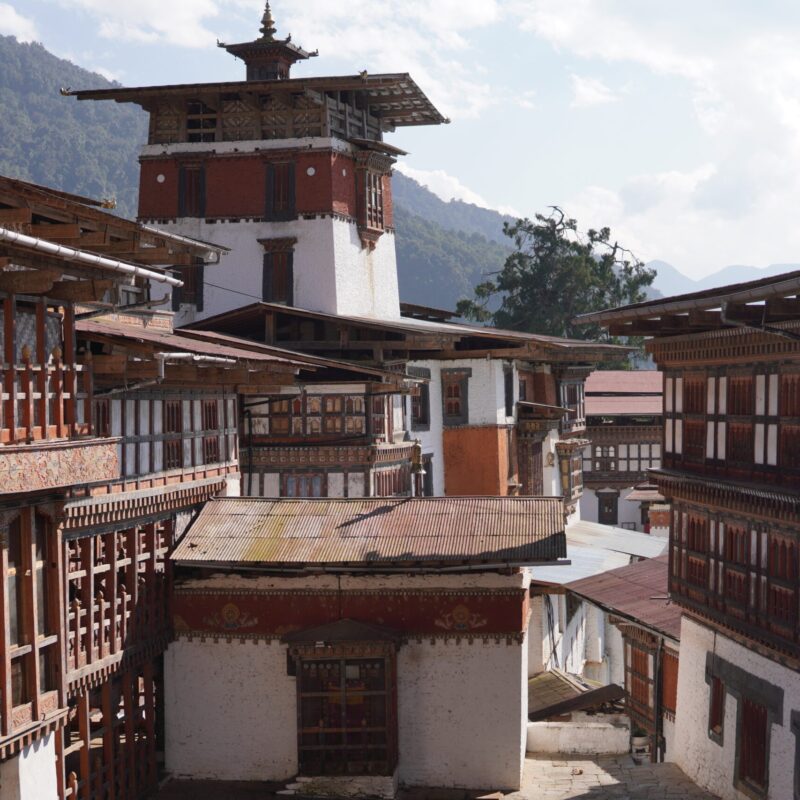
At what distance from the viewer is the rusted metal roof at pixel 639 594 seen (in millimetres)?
26734

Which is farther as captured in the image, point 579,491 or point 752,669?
point 579,491

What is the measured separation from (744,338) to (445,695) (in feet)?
24.8

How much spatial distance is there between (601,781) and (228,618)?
7.00 m

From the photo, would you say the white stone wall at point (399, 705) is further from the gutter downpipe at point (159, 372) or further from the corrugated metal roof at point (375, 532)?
the gutter downpipe at point (159, 372)

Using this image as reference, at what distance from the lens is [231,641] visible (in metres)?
22.1

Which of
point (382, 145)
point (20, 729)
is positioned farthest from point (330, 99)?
point (20, 729)

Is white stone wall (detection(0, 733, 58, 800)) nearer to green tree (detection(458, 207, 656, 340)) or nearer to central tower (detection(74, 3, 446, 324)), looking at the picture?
central tower (detection(74, 3, 446, 324))

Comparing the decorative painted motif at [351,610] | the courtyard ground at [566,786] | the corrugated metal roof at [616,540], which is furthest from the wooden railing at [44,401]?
the corrugated metal roof at [616,540]

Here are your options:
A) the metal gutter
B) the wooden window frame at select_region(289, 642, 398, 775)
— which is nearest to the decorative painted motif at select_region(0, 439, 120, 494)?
the wooden window frame at select_region(289, 642, 398, 775)

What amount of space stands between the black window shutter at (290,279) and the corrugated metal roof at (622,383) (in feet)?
92.0

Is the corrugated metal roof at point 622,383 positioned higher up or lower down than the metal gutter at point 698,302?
lower down

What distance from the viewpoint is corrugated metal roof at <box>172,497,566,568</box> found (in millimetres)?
21578

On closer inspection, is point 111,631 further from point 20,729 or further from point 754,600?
point 754,600

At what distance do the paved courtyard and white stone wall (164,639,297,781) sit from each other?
393cm
